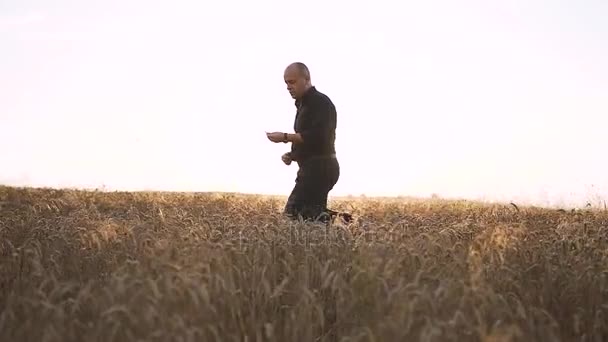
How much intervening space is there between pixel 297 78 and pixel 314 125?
0.60 m

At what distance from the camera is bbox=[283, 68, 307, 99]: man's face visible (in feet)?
28.1

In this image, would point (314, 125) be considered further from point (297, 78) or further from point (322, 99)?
point (297, 78)

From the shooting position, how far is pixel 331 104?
28.5ft

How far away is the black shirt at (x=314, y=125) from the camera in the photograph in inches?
334

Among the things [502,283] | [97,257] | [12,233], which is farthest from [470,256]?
[12,233]

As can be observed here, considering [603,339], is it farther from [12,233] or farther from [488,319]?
[12,233]

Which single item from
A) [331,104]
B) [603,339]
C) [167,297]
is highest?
[331,104]

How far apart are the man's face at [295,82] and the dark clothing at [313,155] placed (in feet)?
0.28

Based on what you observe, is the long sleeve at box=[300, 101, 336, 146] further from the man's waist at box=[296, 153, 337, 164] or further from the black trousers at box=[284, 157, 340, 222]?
the black trousers at box=[284, 157, 340, 222]

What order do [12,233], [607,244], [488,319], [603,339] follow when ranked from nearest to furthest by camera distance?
[488,319] → [603,339] → [607,244] → [12,233]

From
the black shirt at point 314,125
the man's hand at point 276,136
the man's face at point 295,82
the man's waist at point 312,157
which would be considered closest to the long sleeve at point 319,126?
the black shirt at point 314,125

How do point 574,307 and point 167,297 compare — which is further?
point 574,307

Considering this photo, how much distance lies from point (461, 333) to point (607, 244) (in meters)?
3.22

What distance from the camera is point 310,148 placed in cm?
865
